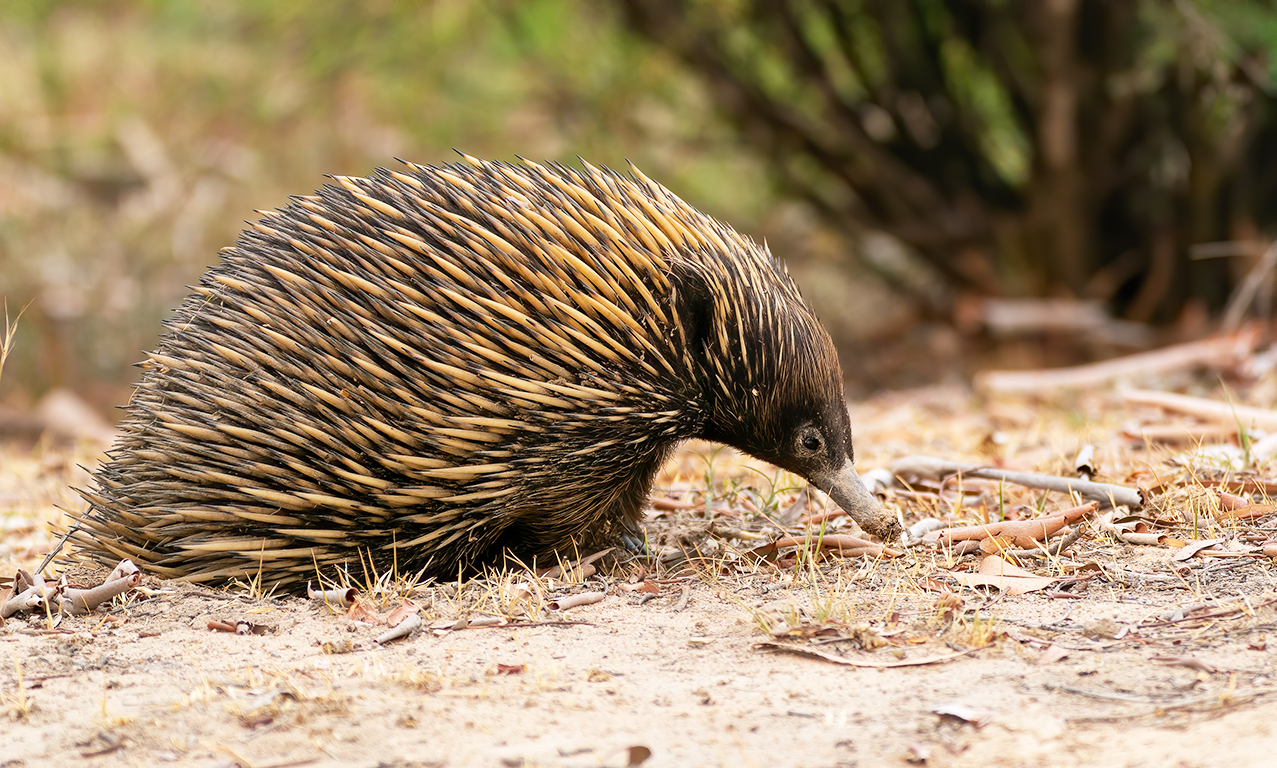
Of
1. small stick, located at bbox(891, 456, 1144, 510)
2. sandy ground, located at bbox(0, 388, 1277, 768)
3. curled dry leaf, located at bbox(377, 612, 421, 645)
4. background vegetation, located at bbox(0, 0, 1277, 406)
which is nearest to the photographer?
sandy ground, located at bbox(0, 388, 1277, 768)

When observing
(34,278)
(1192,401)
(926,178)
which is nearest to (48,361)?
(34,278)

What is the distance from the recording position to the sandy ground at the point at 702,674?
2.34 meters

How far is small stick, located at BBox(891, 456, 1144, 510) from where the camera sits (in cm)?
372

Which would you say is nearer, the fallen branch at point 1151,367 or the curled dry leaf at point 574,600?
the curled dry leaf at point 574,600

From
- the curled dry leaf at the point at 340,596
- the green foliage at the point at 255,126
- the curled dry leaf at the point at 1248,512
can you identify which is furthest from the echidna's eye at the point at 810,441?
the green foliage at the point at 255,126

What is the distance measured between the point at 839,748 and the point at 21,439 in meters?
7.65

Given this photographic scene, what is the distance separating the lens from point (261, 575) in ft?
11.6

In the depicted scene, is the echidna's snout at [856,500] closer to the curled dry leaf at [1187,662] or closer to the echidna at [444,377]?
the echidna at [444,377]

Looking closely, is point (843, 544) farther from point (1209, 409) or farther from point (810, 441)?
point (1209, 409)

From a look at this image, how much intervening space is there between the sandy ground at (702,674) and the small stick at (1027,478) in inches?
10.1

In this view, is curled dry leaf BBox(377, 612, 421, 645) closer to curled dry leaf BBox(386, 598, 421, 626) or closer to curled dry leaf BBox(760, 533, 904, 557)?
curled dry leaf BBox(386, 598, 421, 626)

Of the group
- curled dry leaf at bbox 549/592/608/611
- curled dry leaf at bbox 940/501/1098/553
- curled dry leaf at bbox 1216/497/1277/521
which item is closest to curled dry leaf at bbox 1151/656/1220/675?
curled dry leaf at bbox 940/501/1098/553

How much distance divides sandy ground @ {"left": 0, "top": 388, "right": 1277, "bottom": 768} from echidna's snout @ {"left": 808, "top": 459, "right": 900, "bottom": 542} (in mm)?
130

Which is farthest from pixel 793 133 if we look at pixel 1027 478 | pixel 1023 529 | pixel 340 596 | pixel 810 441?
pixel 340 596
